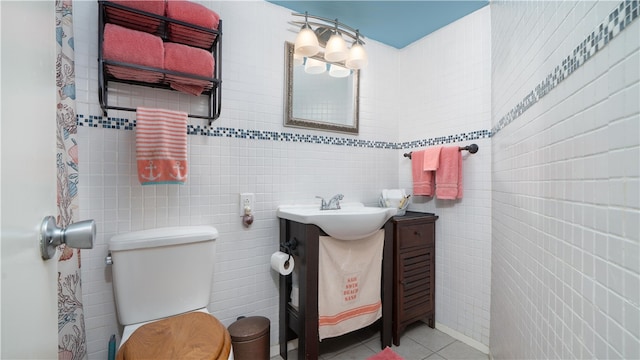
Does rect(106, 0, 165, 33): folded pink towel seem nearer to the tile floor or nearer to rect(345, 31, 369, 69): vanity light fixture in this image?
rect(345, 31, 369, 69): vanity light fixture

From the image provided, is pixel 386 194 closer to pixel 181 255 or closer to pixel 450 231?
pixel 450 231

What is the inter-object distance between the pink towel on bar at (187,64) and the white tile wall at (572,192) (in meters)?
1.38

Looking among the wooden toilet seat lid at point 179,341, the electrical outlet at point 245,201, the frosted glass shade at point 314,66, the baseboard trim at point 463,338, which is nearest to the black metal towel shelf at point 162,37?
the electrical outlet at point 245,201

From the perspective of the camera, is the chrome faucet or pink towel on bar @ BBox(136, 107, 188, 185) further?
the chrome faucet

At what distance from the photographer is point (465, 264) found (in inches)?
73.2

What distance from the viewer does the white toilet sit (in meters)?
1.01

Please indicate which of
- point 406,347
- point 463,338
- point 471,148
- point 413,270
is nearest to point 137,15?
point 471,148

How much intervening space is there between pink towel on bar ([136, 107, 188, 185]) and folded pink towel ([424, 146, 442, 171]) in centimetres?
156

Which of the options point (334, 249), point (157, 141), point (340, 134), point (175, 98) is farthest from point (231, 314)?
point (340, 134)

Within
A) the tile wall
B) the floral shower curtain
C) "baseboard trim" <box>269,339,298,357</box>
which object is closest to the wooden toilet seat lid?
the floral shower curtain

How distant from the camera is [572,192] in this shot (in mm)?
720

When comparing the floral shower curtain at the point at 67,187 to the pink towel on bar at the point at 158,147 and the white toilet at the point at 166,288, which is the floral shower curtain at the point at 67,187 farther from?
the pink towel on bar at the point at 158,147

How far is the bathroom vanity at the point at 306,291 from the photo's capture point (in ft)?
4.75

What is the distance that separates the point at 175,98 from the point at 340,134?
3.52ft
